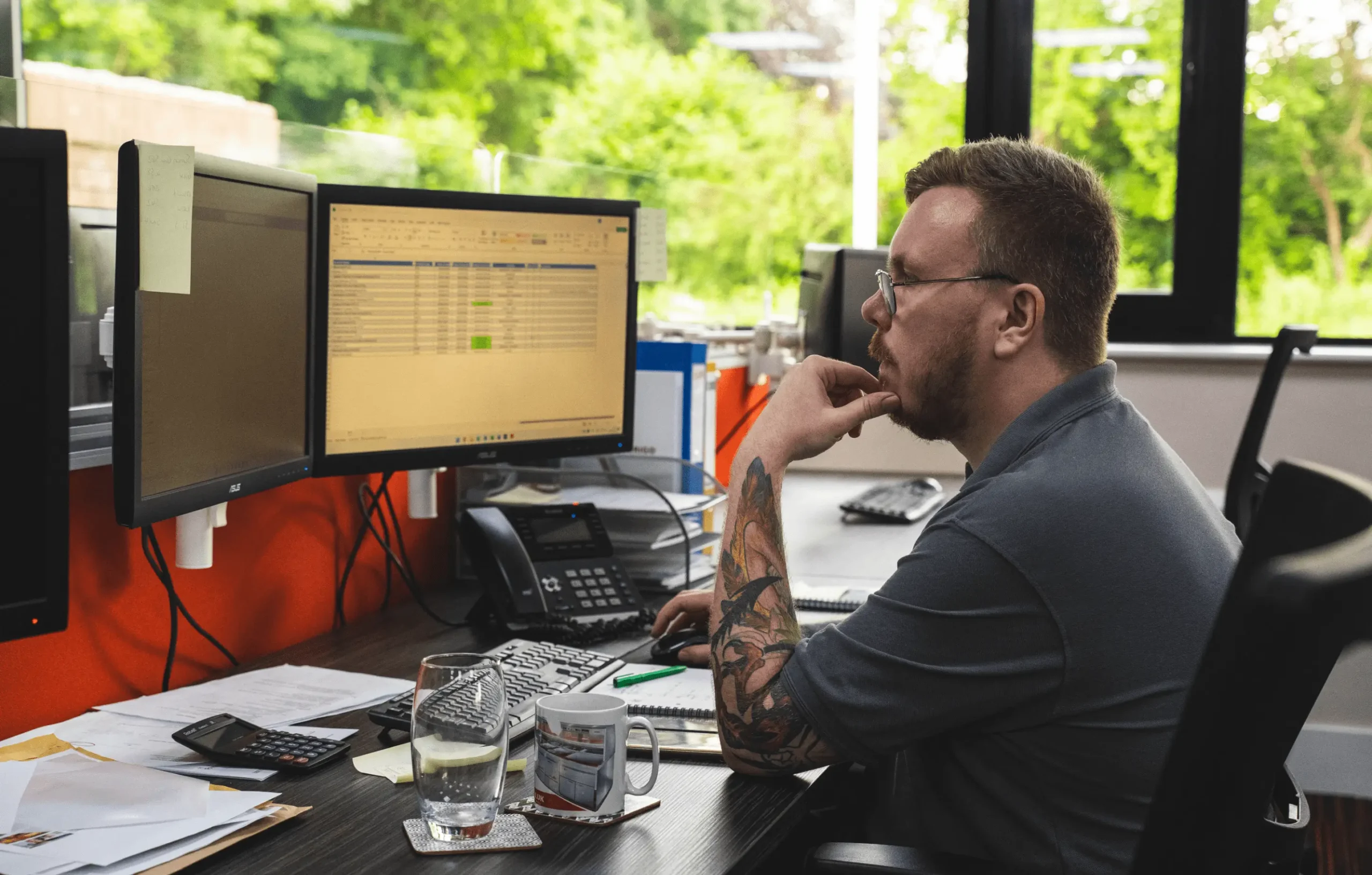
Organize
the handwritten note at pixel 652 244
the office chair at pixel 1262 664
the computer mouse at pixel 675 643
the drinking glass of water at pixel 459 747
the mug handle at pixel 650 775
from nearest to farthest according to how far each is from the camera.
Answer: the office chair at pixel 1262 664 < the drinking glass of water at pixel 459 747 < the mug handle at pixel 650 775 < the computer mouse at pixel 675 643 < the handwritten note at pixel 652 244

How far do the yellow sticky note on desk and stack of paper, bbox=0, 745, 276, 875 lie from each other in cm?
13

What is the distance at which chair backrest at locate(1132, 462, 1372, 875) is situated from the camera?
53 cm

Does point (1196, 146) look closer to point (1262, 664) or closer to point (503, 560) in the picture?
point (503, 560)

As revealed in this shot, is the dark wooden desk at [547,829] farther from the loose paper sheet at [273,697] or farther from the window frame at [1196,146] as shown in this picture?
the window frame at [1196,146]

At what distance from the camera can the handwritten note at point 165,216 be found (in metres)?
1.09

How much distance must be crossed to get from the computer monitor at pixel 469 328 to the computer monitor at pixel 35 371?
0.60 m

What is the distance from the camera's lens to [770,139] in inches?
241

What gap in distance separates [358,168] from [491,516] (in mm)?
934

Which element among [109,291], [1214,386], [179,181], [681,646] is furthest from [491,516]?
[1214,386]

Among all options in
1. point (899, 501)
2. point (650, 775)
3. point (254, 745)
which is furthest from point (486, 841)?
point (899, 501)

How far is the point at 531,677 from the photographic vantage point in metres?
1.38

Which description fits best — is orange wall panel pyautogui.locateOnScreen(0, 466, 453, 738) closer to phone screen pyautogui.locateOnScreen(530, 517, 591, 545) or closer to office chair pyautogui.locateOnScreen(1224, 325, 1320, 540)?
phone screen pyautogui.locateOnScreen(530, 517, 591, 545)

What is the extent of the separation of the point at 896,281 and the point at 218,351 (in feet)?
2.34

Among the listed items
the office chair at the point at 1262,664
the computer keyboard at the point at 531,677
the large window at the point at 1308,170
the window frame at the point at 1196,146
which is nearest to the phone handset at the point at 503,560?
the computer keyboard at the point at 531,677
